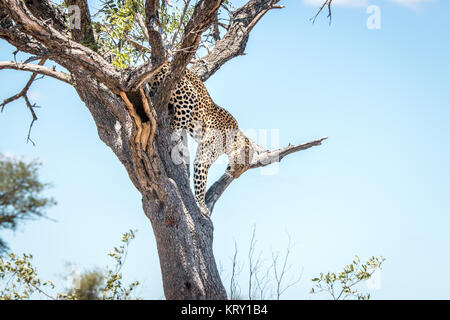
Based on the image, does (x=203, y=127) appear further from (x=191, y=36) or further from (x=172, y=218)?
(x=191, y=36)

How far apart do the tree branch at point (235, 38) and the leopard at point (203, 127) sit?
28cm

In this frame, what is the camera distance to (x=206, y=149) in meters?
7.10

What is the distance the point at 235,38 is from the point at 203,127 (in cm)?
129

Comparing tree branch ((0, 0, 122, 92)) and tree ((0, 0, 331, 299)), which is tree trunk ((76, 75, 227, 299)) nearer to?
tree ((0, 0, 331, 299))

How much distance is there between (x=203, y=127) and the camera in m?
7.12

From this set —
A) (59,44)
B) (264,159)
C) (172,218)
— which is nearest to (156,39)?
(59,44)

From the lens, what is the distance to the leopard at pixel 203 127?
6641mm

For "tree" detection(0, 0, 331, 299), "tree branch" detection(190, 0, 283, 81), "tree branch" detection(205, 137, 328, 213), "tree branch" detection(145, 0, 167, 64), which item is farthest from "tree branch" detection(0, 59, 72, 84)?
"tree branch" detection(205, 137, 328, 213)

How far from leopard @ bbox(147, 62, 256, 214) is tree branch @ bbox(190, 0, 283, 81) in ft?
0.93

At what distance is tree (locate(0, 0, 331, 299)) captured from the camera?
15.7 ft

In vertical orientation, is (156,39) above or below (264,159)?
below

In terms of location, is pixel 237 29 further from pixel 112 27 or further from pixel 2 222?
pixel 2 222
